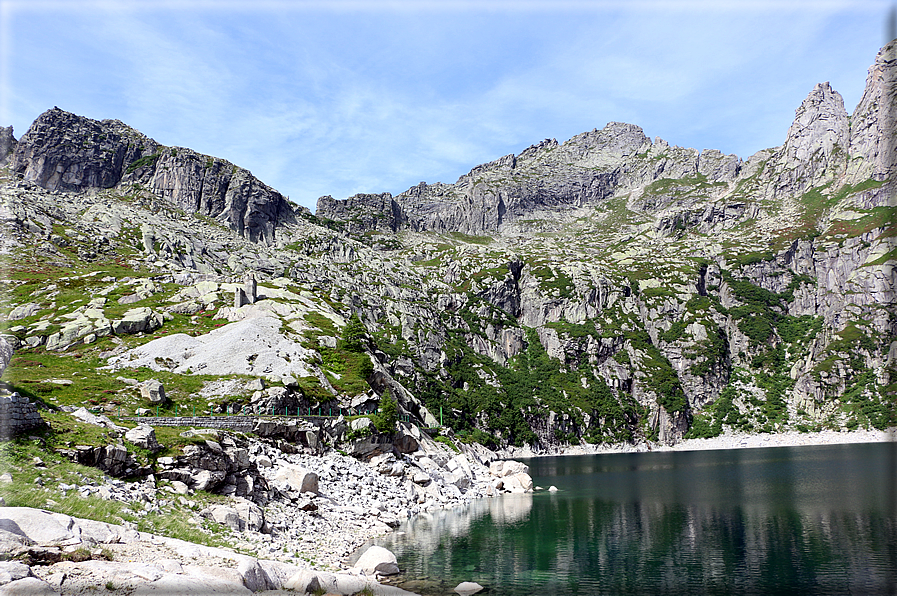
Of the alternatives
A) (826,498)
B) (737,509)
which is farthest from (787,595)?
(826,498)

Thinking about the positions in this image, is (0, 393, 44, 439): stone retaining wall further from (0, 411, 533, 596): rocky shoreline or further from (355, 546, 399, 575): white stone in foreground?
(355, 546, 399, 575): white stone in foreground

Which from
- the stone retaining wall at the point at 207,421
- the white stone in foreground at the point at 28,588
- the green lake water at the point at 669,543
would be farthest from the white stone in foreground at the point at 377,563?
the stone retaining wall at the point at 207,421

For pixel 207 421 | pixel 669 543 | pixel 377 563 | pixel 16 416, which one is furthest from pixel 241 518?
pixel 669 543

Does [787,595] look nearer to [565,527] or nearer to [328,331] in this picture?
[565,527]

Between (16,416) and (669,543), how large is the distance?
2003 inches

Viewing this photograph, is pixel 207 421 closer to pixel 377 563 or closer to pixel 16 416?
pixel 16 416

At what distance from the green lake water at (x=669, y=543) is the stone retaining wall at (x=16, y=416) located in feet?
78.8

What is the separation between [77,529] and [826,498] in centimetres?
8200

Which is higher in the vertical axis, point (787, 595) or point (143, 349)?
point (143, 349)

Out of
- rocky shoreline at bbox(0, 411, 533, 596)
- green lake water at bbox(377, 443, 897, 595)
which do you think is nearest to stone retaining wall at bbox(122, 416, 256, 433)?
rocky shoreline at bbox(0, 411, 533, 596)

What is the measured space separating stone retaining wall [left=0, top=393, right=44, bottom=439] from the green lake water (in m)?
24.0

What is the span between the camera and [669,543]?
4553 cm

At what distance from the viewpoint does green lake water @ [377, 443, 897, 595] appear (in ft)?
109

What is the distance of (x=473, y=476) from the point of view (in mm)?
90375
